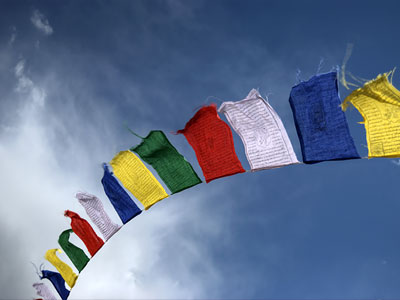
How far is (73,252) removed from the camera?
33.2 feet

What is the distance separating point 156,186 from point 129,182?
75cm

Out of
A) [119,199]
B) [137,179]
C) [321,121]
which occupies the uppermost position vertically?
[137,179]

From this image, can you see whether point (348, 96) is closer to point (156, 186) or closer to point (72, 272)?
point (156, 186)

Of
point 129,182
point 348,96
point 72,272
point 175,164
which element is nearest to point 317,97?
point 348,96

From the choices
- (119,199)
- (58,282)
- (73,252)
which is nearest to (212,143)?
(119,199)

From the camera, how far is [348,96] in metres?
6.21

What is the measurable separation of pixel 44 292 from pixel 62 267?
1.67 m

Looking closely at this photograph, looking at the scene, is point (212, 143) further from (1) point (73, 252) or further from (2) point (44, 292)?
(2) point (44, 292)

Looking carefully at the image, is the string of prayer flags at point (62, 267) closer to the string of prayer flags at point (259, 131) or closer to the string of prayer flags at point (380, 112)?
the string of prayer flags at point (259, 131)

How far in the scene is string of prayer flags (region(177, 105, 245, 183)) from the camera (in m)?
7.50

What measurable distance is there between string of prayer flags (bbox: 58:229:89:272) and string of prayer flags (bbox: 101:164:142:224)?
2.15m

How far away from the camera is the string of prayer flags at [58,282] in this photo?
35.5 feet

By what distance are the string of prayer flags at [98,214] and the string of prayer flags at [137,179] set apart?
4.34 feet

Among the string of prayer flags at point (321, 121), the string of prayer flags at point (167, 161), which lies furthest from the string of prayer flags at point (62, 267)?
the string of prayer flags at point (321, 121)
